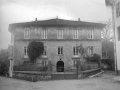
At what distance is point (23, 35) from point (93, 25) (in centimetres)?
1081

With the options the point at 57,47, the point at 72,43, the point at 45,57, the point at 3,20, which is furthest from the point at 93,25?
the point at 3,20

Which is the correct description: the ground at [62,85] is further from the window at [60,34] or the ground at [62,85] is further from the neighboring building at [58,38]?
the window at [60,34]

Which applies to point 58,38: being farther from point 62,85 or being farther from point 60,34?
point 62,85

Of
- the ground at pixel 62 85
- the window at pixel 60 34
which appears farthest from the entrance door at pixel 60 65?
the ground at pixel 62 85

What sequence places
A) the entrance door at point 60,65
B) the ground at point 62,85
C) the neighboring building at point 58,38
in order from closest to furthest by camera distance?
1. the ground at point 62,85
2. the entrance door at point 60,65
3. the neighboring building at point 58,38

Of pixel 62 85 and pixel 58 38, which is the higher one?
pixel 58 38

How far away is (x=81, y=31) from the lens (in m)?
29.4

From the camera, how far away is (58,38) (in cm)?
2922

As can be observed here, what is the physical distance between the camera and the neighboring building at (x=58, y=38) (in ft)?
93.9

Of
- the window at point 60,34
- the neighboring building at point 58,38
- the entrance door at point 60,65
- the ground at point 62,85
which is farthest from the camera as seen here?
the window at point 60,34

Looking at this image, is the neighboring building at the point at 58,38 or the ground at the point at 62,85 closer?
the ground at the point at 62,85

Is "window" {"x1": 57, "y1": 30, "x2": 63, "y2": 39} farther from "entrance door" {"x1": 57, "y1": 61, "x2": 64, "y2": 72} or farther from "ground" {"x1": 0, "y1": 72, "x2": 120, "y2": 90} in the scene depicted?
"ground" {"x1": 0, "y1": 72, "x2": 120, "y2": 90}

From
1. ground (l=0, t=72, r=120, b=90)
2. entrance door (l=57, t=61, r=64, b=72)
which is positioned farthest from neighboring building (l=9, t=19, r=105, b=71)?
ground (l=0, t=72, r=120, b=90)

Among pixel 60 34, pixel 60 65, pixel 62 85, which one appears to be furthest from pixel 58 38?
pixel 62 85
